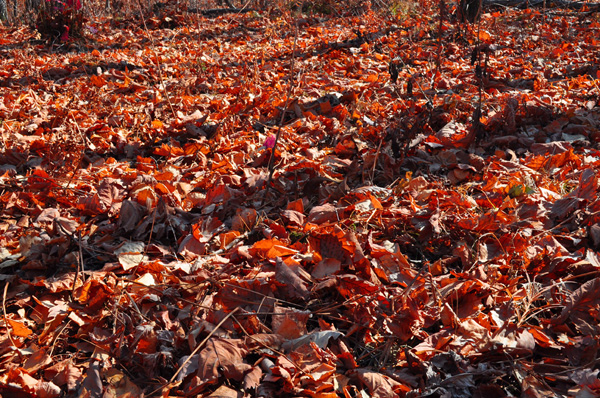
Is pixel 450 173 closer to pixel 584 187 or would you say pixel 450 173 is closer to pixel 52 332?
pixel 584 187

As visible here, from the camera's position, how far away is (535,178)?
260 cm

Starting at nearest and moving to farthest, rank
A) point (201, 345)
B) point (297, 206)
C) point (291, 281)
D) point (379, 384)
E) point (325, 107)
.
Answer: point (379, 384) → point (201, 345) → point (291, 281) → point (297, 206) → point (325, 107)

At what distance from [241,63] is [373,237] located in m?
4.14

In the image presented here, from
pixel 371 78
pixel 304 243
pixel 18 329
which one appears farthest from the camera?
pixel 371 78

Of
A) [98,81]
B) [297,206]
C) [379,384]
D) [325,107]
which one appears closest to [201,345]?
[379,384]

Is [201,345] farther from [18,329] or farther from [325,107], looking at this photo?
[325,107]

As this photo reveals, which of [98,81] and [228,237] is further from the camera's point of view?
[98,81]

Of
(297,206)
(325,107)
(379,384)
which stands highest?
(325,107)

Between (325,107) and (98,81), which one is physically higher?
(98,81)

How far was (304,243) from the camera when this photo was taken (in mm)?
2158

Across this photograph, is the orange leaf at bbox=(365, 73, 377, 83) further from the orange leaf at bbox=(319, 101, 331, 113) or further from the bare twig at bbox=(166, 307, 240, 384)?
the bare twig at bbox=(166, 307, 240, 384)

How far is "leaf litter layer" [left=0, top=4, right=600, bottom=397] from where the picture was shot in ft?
4.91

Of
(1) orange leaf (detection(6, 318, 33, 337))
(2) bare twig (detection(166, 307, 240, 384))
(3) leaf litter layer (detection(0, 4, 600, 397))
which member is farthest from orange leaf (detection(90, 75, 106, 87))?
(2) bare twig (detection(166, 307, 240, 384))

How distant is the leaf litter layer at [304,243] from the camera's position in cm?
150
